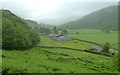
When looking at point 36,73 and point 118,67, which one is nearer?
point 36,73

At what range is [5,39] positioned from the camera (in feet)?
80.0

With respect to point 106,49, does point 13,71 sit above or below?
above

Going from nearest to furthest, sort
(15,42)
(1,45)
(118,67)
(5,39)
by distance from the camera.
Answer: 1. (118,67)
2. (1,45)
3. (5,39)
4. (15,42)

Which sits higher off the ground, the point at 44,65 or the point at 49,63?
the point at 44,65

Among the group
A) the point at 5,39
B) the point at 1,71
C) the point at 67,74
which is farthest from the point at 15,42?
the point at 67,74

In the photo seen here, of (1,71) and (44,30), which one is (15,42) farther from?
(44,30)

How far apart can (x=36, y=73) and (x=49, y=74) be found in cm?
187

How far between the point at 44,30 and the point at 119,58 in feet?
296

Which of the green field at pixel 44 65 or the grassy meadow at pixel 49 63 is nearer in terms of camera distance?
the green field at pixel 44 65

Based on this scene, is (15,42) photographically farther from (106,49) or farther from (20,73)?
(106,49)

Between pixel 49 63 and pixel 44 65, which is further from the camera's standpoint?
pixel 49 63

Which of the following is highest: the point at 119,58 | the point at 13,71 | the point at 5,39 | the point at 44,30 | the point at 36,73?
the point at 44,30

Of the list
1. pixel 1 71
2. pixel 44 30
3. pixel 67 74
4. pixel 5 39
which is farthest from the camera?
pixel 44 30

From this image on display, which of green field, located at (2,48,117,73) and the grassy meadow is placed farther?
the grassy meadow
